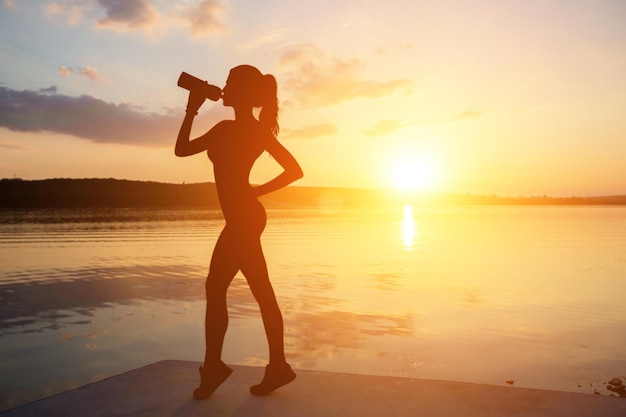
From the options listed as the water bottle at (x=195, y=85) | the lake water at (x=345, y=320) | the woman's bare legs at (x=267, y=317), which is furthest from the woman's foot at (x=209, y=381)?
the lake water at (x=345, y=320)

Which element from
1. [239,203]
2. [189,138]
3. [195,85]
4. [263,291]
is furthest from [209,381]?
[195,85]

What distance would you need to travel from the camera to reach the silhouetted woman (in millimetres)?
5273

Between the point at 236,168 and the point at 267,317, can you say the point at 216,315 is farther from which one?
the point at 236,168

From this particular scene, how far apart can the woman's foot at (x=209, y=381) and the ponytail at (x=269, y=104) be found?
2.46 meters

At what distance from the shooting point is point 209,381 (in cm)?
523

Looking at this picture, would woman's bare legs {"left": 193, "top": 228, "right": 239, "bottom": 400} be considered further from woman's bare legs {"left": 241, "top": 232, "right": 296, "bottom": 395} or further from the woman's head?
the woman's head

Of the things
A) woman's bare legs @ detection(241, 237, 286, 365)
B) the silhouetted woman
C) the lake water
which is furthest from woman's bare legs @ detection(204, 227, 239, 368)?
the lake water

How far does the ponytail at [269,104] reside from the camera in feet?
18.1

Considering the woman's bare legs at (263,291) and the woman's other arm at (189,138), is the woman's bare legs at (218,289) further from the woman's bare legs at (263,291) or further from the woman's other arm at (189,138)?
the woman's other arm at (189,138)

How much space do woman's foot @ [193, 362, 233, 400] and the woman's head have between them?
249 cm

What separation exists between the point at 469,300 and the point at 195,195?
164 meters

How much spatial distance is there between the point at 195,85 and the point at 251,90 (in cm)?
56

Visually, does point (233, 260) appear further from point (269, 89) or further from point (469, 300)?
point (469, 300)

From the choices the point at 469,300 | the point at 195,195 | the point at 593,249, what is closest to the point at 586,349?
the point at 469,300
